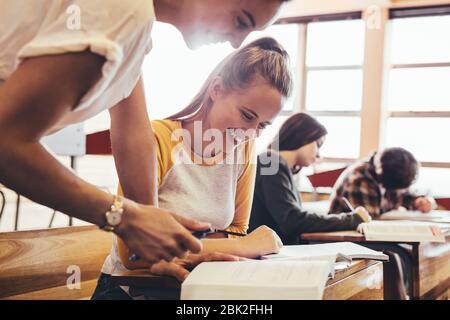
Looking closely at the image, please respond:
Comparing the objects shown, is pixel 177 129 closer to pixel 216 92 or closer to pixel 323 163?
pixel 216 92

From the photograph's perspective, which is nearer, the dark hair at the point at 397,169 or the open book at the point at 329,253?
the open book at the point at 329,253

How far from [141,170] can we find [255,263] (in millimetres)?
338

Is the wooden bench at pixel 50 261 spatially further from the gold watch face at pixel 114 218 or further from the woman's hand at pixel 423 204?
the woman's hand at pixel 423 204

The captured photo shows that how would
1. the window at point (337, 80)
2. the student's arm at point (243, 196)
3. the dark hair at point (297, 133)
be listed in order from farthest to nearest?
the window at point (337, 80) → the dark hair at point (297, 133) → the student's arm at point (243, 196)

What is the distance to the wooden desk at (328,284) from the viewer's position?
2.95 ft

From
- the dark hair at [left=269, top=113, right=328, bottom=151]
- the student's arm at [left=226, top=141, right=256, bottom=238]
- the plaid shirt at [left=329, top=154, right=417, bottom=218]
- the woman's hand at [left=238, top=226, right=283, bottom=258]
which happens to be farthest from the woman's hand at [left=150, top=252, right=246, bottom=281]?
the plaid shirt at [left=329, top=154, right=417, bottom=218]

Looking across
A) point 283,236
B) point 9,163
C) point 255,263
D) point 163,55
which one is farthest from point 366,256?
point 163,55

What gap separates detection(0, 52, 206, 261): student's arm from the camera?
→ 0.59 m

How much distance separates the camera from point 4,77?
74cm

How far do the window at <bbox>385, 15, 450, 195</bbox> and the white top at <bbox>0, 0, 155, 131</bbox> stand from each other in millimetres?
5713

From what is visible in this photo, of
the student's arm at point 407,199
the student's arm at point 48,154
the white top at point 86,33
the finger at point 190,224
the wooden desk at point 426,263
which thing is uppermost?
the white top at point 86,33

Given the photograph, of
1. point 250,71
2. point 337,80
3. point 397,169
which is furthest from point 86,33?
point 337,80

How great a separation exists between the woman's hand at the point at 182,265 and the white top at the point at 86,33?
1.11 feet

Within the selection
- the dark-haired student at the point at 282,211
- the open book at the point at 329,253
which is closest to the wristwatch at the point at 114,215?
the open book at the point at 329,253
